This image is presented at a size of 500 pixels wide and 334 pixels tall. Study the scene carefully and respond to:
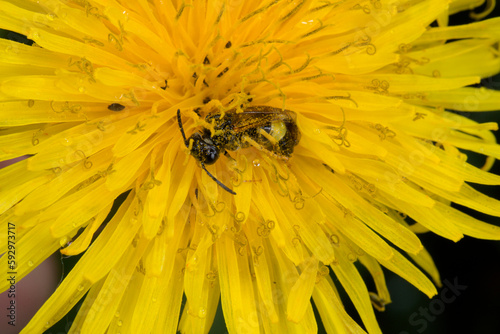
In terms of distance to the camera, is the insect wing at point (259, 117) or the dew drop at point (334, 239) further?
the dew drop at point (334, 239)

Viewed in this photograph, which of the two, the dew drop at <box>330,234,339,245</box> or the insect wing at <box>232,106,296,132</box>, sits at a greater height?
the insect wing at <box>232,106,296,132</box>

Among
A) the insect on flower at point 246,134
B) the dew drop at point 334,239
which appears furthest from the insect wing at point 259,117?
the dew drop at point 334,239

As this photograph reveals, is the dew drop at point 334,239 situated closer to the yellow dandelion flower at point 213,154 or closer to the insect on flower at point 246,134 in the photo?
the yellow dandelion flower at point 213,154

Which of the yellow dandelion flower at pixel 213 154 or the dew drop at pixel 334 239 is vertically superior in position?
the yellow dandelion flower at pixel 213 154

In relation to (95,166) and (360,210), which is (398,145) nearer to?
(360,210)

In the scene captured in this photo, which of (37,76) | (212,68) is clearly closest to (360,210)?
(212,68)

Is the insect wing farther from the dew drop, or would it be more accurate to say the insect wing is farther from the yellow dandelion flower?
the dew drop

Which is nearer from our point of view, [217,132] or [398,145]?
[217,132]

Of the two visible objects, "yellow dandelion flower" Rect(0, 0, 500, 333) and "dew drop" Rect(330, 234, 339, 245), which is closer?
"yellow dandelion flower" Rect(0, 0, 500, 333)

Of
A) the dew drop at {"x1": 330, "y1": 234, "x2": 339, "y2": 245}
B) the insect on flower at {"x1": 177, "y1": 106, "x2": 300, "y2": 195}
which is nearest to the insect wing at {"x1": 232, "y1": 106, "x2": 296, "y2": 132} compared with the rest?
the insect on flower at {"x1": 177, "y1": 106, "x2": 300, "y2": 195}
